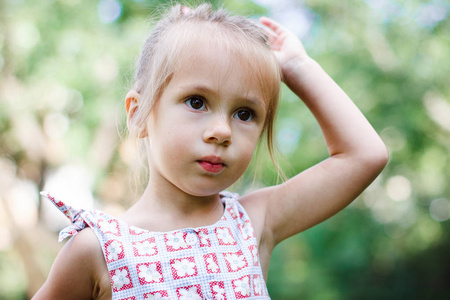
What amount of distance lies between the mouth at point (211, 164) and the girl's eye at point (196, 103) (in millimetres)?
102

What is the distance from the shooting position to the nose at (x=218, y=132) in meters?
0.89

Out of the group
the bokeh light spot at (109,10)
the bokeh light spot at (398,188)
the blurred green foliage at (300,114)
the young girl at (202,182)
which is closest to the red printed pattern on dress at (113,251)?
the young girl at (202,182)

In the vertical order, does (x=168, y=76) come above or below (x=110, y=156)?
below

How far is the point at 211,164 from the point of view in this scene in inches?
36.3

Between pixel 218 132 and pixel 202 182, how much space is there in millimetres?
111

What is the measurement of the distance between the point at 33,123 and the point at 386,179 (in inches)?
107

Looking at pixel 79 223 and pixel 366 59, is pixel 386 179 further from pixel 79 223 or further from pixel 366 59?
pixel 79 223

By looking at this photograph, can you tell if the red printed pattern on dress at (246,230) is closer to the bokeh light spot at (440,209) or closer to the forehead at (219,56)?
the forehead at (219,56)

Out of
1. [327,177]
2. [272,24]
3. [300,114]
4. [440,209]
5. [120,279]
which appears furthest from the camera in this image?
[440,209]

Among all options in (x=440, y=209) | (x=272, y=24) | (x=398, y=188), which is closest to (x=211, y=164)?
(x=272, y=24)

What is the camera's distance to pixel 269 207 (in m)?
1.11

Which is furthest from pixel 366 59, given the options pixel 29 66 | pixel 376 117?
pixel 29 66

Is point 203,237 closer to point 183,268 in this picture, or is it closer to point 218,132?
point 183,268

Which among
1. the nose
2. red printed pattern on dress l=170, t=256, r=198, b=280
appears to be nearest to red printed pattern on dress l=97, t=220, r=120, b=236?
red printed pattern on dress l=170, t=256, r=198, b=280
